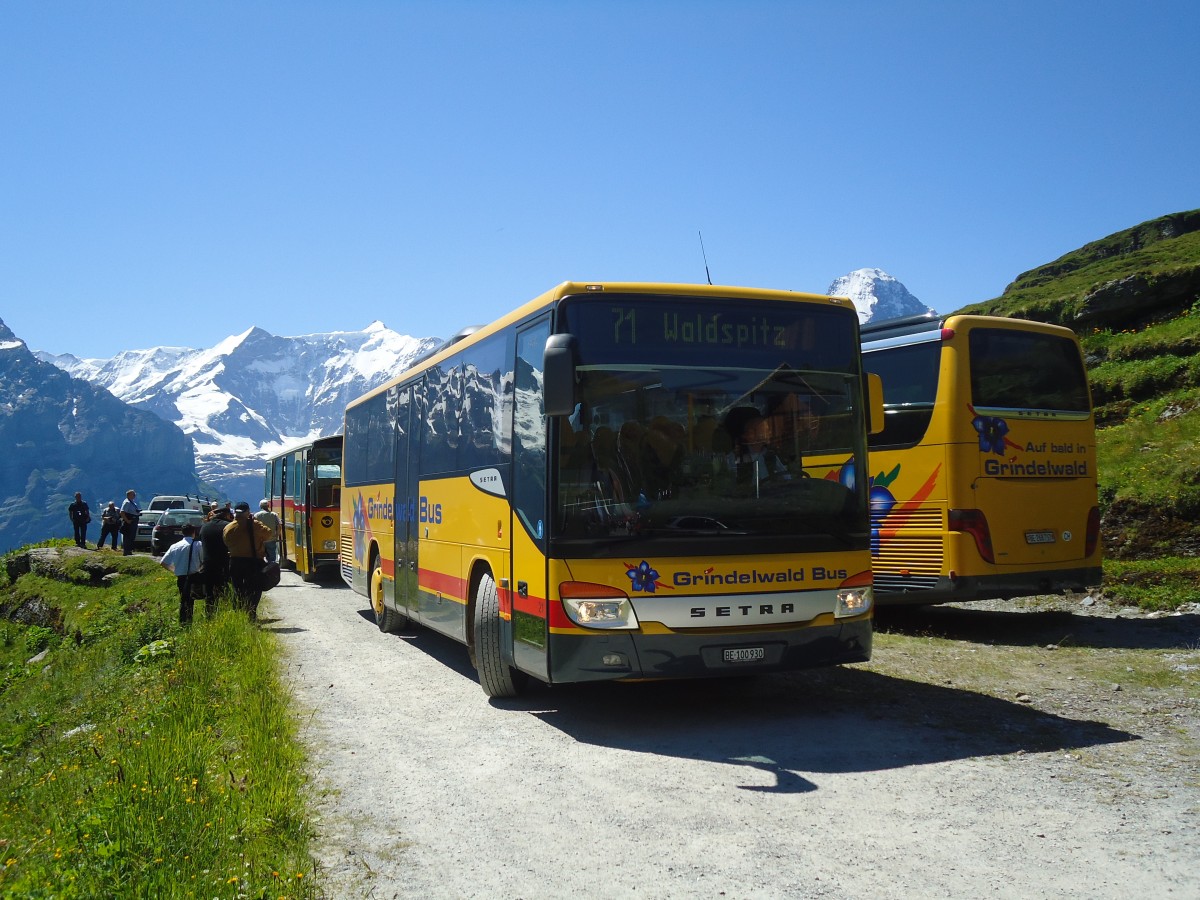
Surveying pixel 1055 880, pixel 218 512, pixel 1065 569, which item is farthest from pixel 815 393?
pixel 218 512

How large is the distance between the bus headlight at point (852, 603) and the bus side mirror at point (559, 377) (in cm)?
250

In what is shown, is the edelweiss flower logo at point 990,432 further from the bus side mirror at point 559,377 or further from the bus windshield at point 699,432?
the bus side mirror at point 559,377

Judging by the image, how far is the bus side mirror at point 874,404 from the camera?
7.96 metres

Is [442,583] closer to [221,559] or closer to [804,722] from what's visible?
[804,722]

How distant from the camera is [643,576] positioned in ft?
23.0

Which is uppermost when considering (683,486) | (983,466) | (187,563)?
(983,466)

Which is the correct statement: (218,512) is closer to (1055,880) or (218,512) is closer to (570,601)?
(570,601)

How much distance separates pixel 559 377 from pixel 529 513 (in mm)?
1257

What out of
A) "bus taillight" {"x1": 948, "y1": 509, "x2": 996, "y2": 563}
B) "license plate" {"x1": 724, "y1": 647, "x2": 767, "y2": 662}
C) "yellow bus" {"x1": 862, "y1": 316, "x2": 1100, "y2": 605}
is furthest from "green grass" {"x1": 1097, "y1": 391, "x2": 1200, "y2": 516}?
"license plate" {"x1": 724, "y1": 647, "x2": 767, "y2": 662}

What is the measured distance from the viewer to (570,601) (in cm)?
706

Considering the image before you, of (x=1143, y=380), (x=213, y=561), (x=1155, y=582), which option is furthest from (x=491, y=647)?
(x=1143, y=380)

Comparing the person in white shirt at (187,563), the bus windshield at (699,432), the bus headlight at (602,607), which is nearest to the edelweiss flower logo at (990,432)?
the bus windshield at (699,432)

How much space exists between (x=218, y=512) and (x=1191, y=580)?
12.9 meters

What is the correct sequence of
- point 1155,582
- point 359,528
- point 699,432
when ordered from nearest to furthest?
point 699,432 → point 1155,582 → point 359,528
